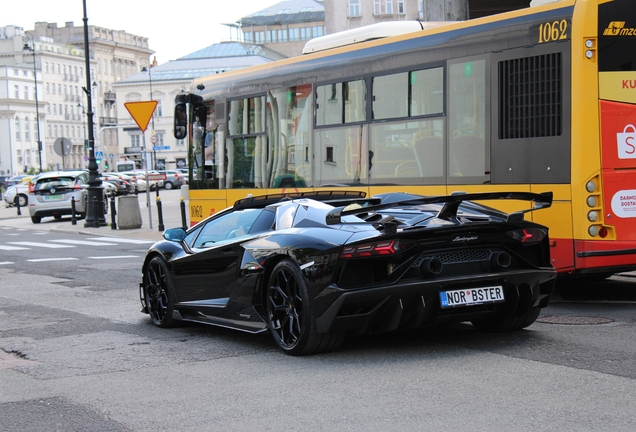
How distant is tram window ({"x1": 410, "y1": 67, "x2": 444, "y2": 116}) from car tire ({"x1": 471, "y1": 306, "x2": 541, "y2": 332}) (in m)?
3.66

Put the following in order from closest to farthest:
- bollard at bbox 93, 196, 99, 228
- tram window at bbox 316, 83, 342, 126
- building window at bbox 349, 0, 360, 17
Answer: tram window at bbox 316, 83, 342, 126
bollard at bbox 93, 196, 99, 228
building window at bbox 349, 0, 360, 17

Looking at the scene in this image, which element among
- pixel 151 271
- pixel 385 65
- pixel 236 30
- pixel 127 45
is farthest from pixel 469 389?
pixel 127 45

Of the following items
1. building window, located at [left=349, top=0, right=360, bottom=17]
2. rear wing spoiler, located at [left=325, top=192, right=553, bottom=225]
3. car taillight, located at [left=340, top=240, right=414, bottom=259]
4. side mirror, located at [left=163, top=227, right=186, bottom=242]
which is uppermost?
building window, located at [left=349, top=0, right=360, bottom=17]

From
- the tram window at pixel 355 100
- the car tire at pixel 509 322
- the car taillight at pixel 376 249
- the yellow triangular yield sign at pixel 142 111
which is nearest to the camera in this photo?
the car taillight at pixel 376 249

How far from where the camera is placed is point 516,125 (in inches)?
408

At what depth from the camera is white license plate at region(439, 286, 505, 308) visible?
7.23m

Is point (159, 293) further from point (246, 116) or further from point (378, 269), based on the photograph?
point (246, 116)

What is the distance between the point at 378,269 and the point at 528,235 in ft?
4.26

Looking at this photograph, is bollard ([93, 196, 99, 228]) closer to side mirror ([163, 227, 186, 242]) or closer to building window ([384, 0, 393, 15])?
side mirror ([163, 227, 186, 242])

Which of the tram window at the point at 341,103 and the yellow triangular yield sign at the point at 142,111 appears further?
the yellow triangular yield sign at the point at 142,111

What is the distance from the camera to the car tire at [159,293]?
951 centimetres

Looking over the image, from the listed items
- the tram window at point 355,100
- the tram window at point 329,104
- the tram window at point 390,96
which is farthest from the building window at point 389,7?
the tram window at point 390,96

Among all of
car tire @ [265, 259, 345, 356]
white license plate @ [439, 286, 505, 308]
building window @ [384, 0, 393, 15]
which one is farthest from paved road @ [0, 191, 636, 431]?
building window @ [384, 0, 393, 15]

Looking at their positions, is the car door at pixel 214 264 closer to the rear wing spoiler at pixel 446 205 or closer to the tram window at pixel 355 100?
the rear wing spoiler at pixel 446 205
